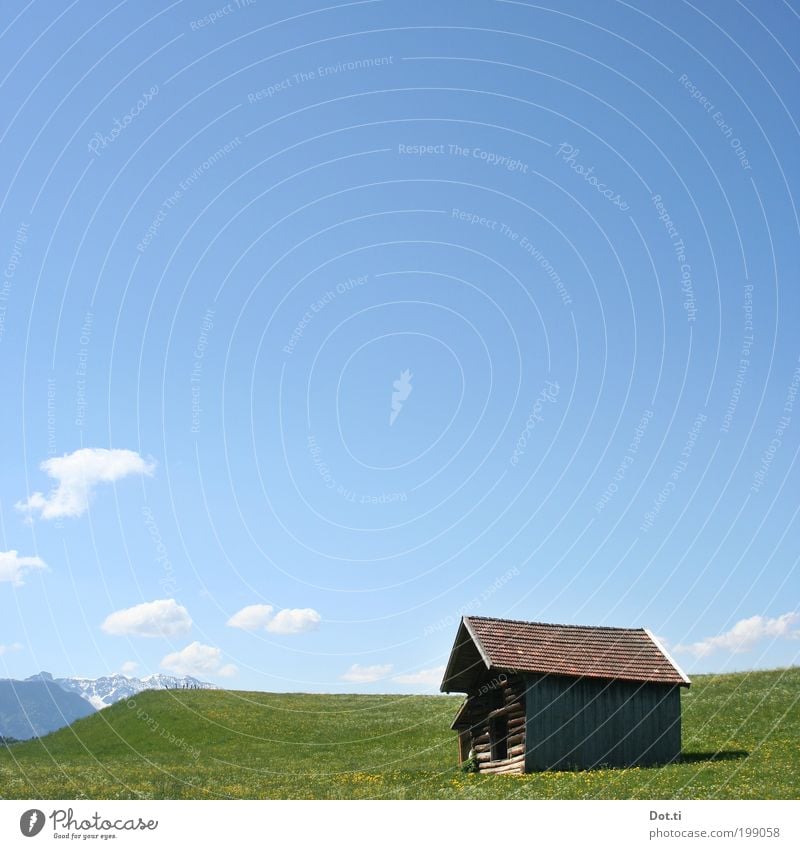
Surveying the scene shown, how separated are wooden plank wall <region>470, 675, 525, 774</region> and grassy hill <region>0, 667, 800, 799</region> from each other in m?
1.13

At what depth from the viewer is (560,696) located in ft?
97.3

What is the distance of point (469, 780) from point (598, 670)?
6210 millimetres

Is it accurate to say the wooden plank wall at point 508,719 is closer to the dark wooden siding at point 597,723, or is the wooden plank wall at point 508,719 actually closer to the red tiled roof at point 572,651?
the dark wooden siding at point 597,723

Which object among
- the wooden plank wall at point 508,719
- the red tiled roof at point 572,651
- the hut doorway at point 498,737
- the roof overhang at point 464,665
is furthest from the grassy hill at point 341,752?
the red tiled roof at point 572,651

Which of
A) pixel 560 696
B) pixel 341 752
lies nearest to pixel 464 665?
pixel 560 696

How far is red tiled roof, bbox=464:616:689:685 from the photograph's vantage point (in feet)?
98.7

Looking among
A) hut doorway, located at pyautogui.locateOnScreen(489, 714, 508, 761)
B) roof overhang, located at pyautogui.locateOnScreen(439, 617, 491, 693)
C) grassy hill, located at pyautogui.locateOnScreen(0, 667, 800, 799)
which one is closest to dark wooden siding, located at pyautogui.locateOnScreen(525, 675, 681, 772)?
grassy hill, located at pyautogui.locateOnScreen(0, 667, 800, 799)

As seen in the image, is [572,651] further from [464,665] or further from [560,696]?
[464,665]

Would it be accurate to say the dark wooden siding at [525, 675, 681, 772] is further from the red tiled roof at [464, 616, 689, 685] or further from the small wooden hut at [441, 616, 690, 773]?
the red tiled roof at [464, 616, 689, 685]
